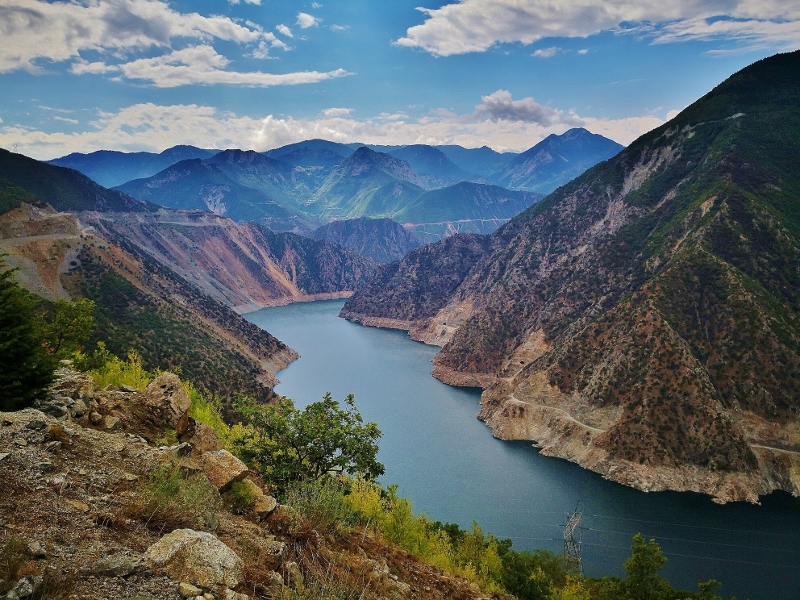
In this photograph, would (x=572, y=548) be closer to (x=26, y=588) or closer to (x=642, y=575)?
(x=642, y=575)

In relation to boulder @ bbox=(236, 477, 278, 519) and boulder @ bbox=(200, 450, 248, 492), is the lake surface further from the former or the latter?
boulder @ bbox=(200, 450, 248, 492)

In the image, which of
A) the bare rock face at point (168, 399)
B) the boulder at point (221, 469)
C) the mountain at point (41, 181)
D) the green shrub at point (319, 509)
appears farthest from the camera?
the mountain at point (41, 181)

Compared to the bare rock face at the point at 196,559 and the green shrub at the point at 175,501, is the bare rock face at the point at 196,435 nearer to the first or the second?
the green shrub at the point at 175,501

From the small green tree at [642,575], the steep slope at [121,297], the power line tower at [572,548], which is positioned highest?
the steep slope at [121,297]

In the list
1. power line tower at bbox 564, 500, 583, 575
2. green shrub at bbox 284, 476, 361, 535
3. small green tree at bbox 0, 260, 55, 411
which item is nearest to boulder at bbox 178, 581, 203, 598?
green shrub at bbox 284, 476, 361, 535

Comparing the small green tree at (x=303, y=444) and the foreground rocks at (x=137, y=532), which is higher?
the foreground rocks at (x=137, y=532)

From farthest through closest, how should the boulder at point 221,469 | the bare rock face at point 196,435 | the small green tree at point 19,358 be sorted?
the bare rock face at point 196,435 < the small green tree at point 19,358 < the boulder at point 221,469

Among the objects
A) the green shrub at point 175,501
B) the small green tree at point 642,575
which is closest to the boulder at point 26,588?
the green shrub at point 175,501
